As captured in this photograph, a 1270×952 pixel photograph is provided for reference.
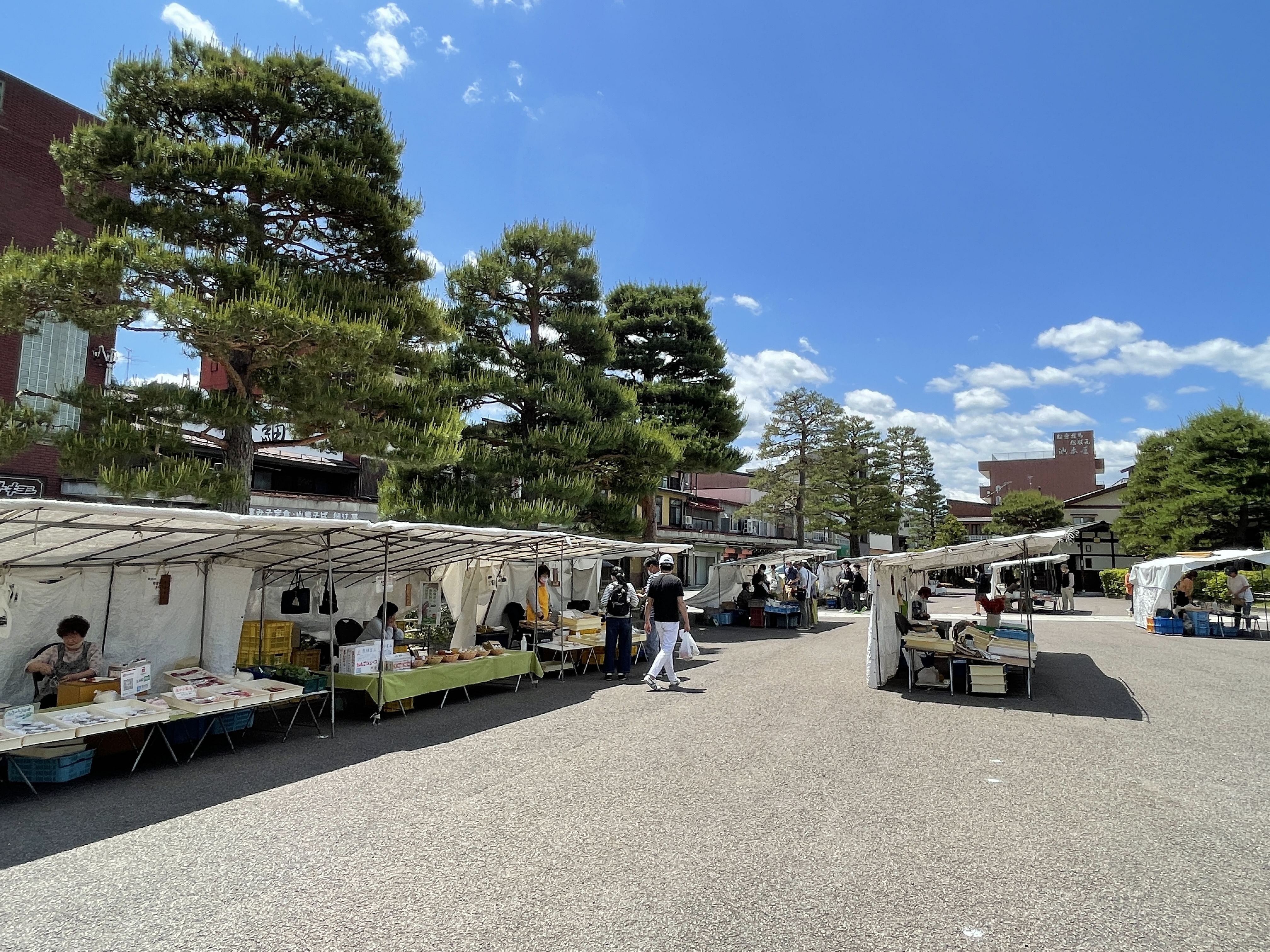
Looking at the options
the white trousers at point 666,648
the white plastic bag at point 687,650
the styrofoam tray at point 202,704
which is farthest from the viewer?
the white plastic bag at point 687,650

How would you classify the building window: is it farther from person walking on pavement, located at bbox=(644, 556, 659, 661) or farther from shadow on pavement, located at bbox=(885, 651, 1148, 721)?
shadow on pavement, located at bbox=(885, 651, 1148, 721)

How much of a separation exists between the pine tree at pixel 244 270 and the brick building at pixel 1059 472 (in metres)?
75.2

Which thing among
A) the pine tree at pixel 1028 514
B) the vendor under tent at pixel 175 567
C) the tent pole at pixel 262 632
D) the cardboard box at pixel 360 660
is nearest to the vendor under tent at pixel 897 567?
the vendor under tent at pixel 175 567

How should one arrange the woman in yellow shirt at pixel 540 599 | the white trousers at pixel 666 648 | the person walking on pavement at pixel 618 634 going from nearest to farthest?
the white trousers at pixel 666 648
the person walking on pavement at pixel 618 634
the woman in yellow shirt at pixel 540 599


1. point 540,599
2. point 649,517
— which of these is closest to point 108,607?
point 540,599

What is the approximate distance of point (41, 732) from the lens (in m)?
5.46

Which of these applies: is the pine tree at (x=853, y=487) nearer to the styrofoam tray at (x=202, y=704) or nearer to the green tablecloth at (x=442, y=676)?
the green tablecloth at (x=442, y=676)

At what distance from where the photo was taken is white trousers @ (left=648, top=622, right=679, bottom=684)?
34.1 ft

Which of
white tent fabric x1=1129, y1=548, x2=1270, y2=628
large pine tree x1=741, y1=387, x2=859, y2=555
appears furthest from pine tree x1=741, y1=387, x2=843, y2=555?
white tent fabric x1=1129, y1=548, x2=1270, y2=628

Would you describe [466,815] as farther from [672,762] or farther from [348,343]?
[348,343]

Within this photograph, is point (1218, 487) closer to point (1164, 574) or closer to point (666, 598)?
point (1164, 574)

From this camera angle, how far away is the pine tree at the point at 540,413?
49.6 ft

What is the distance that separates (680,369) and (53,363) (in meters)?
15.9

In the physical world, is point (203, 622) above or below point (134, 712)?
above
